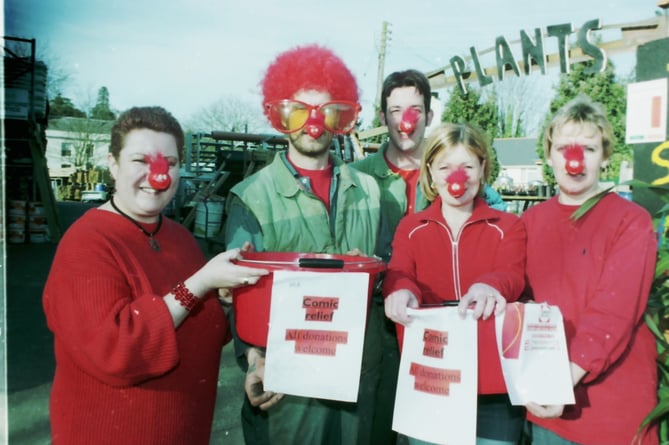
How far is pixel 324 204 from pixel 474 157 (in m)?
0.47

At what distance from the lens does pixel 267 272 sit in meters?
1.27

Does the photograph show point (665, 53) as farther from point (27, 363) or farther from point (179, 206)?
point (27, 363)

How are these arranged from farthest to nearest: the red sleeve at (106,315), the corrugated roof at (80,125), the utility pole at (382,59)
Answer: the utility pole at (382,59) < the corrugated roof at (80,125) < the red sleeve at (106,315)

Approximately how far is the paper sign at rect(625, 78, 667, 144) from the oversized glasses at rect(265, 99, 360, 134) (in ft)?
3.64

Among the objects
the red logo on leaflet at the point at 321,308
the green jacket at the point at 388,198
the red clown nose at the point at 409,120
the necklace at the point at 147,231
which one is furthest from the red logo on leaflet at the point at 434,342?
the red clown nose at the point at 409,120

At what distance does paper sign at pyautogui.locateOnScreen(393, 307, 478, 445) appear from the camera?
4.17 ft

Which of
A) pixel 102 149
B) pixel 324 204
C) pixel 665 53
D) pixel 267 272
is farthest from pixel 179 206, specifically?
pixel 665 53

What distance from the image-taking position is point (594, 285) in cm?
132

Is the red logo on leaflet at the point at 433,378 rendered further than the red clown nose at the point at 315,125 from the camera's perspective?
No

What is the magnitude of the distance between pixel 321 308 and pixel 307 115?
1.94 ft

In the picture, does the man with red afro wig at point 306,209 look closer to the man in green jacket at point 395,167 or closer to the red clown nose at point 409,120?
the man in green jacket at point 395,167

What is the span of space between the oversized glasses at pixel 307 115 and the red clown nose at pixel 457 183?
0.38m

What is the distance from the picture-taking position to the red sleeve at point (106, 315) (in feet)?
3.78

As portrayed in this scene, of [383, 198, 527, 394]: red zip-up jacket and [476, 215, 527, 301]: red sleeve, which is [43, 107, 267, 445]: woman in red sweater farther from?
[476, 215, 527, 301]: red sleeve
